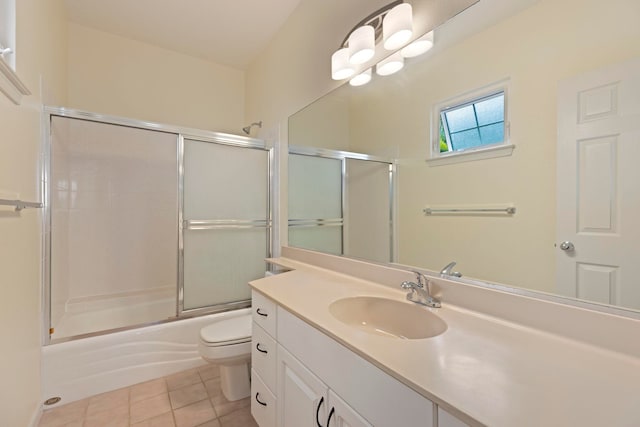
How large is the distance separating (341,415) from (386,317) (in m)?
0.44

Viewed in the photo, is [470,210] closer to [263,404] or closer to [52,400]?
[263,404]

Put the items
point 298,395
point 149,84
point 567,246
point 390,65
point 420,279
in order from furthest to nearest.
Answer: point 149,84 < point 390,65 < point 420,279 < point 298,395 < point 567,246

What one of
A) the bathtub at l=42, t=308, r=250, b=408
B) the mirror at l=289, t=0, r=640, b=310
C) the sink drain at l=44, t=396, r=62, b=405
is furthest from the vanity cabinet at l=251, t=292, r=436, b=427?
the sink drain at l=44, t=396, r=62, b=405

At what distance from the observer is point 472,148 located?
117cm

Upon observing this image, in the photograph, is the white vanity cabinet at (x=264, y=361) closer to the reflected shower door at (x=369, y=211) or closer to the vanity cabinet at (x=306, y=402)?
the vanity cabinet at (x=306, y=402)

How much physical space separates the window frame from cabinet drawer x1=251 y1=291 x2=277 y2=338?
1.04m

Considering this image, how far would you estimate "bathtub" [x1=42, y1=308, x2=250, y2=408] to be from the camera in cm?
162

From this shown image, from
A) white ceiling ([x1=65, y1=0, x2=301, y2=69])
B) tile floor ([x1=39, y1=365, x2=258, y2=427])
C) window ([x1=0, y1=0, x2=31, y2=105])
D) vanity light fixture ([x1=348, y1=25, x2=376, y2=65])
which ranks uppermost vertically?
white ceiling ([x1=65, y1=0, x2=301, y2=69])

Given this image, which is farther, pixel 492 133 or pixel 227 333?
pixel 227 333

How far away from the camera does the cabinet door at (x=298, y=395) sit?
2.98 feet

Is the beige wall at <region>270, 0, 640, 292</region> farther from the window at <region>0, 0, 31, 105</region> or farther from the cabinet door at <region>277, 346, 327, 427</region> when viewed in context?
the window at <region>0, 0, 31, 105</region>

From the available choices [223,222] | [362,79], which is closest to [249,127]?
[223,222]

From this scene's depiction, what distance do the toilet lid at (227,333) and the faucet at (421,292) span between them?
3.49ft

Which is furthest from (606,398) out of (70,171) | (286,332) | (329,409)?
(70,171)
